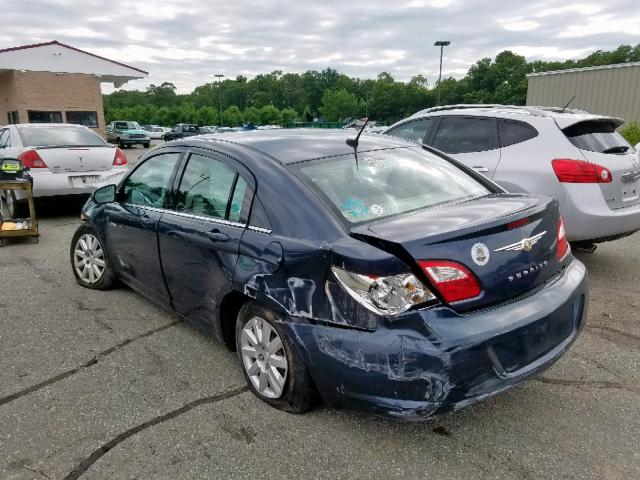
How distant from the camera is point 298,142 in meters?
3.15

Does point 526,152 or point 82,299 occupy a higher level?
point 526,152

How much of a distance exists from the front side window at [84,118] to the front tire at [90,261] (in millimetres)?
29676

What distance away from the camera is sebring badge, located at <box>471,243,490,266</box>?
2.23 metres

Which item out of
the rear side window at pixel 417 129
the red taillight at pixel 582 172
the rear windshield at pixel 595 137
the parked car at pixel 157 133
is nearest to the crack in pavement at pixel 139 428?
the red taillight at pixel 582 172

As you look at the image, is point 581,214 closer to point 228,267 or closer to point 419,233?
point 419,233

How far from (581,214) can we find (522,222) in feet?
8.10

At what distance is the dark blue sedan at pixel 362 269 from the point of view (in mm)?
2160

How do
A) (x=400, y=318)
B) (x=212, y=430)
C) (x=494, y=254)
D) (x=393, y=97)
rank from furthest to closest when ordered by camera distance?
(x=393, y=97), (x=212, y=430), (x=494, y=254), (x=400, y=318)

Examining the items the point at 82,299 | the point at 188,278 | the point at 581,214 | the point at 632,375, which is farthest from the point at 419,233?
the point at 82,299

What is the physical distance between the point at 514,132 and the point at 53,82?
3215 centimetres

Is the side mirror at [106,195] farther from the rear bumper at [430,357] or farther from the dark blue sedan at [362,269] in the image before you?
the rear bumper at [430,357]

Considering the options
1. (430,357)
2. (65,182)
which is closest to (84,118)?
(65,182)

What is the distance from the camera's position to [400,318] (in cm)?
214

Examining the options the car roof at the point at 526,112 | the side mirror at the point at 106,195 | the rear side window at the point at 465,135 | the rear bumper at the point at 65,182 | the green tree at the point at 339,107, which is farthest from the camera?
the green tree at the point at 339,107
